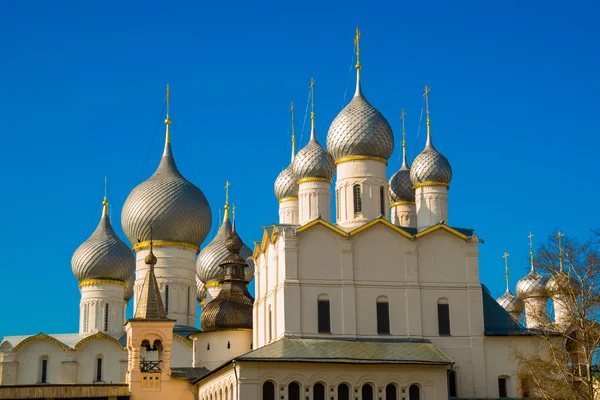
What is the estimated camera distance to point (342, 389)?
31422mm

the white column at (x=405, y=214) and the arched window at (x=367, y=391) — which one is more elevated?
the white column at (x=405, y=214)

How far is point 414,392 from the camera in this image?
3166 centimetres

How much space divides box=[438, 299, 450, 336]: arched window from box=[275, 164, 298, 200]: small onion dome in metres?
9.33

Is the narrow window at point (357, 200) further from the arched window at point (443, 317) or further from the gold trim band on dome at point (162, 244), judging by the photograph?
the gold trim band on dome at point (162, 244)

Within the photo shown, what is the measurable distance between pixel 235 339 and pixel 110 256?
9769mm

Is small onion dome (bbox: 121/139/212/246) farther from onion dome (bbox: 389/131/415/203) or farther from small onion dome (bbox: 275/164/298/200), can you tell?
onion dome (bbox: 389/131/415/203)

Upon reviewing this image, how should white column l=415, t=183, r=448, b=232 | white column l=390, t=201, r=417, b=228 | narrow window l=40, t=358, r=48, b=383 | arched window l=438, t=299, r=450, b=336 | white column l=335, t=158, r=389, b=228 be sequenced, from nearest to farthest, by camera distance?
arched window l=438, t=299, r=450, b=336 → white column l=335, t=158, r=389, b=228 → white column l=415, t=183, r=448, b=232 → white column l=390, t=201, r=417, b=228 → narrow window l=40, t=358, r=48, b=383

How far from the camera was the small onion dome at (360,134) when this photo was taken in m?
36.2

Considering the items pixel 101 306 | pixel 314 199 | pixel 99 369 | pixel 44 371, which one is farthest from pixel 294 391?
pixel 101 306

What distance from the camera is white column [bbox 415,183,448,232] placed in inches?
1447

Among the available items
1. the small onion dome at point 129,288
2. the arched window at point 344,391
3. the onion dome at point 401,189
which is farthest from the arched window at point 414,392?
the small onion dome at point 129,288

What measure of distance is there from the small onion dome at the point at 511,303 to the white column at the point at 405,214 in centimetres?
1225

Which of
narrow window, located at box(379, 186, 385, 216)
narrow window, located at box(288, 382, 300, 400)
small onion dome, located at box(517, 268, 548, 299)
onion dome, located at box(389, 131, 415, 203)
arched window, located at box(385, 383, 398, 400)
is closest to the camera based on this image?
narrow window, located at box(288, 382, 300, 400)

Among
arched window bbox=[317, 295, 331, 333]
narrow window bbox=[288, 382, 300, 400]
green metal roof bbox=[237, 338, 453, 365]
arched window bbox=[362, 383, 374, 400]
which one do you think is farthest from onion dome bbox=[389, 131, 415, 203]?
narrow window bbox=[288, 382, 300, 400]
